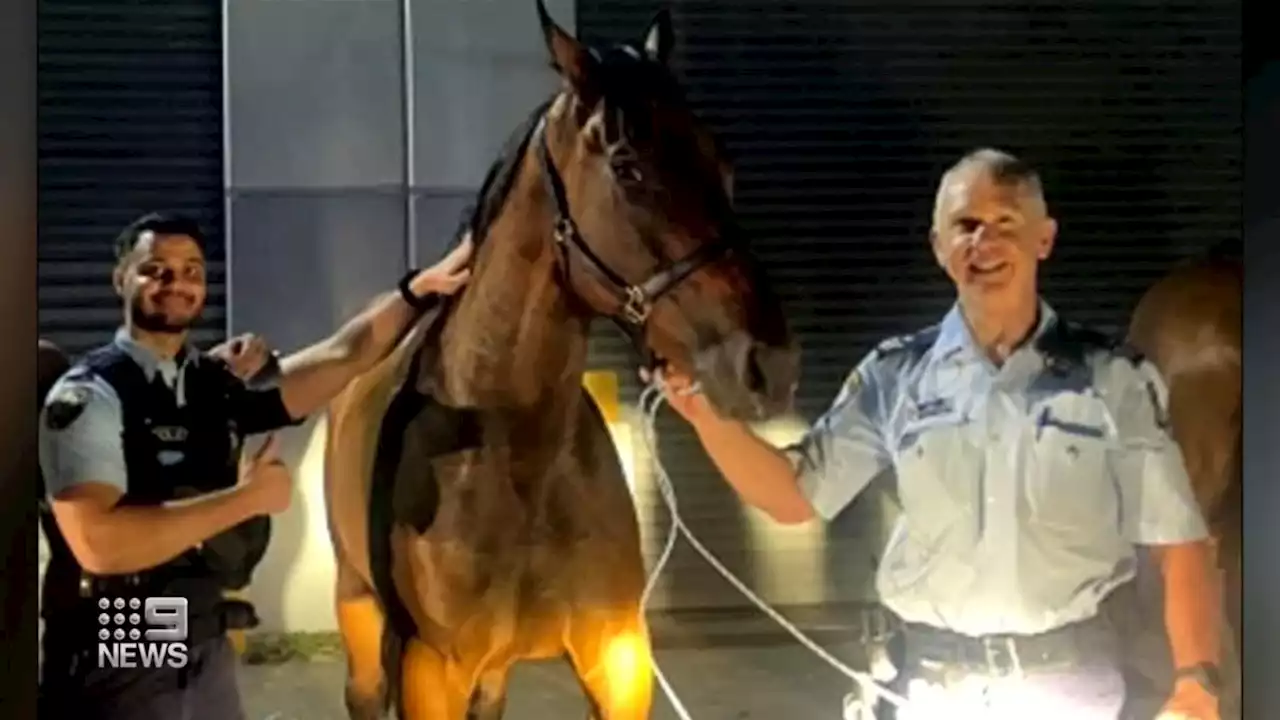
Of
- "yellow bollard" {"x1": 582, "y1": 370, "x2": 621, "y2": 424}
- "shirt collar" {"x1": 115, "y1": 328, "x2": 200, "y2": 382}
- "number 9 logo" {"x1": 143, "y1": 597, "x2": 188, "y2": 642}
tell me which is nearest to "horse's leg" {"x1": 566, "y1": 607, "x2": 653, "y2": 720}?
"yellow bollard" {"x1": 582, "y1": 370, "x2": 621, "y2": 424}

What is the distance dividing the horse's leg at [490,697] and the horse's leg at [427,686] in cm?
2

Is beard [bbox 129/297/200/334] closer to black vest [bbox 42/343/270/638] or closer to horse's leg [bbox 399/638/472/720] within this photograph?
black vest [bbox 42/343/270/638]

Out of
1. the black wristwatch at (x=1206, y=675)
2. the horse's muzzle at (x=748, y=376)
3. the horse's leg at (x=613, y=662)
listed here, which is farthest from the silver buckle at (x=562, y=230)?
the black wristwatch at (x=1206, y=675)

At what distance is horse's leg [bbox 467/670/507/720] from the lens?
1978 mm

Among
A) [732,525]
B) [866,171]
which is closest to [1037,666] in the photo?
[732,525]

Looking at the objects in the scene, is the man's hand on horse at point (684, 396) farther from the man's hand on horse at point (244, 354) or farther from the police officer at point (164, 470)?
the man's hand on horse at point (244, 354)

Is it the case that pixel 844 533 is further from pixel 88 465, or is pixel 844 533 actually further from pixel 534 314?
pixel 88 465

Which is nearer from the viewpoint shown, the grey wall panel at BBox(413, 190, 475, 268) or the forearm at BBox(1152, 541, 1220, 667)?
the grey wall panel at BBox(413, 190, 475, 268)

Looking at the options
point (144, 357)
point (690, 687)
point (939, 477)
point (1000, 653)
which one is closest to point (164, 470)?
point (144, 357)

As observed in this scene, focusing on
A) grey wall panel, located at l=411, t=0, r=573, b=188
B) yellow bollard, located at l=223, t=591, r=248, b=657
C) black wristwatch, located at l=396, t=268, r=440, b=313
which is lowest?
yellow bollard, located at l=223, t=591, r=248, b=657

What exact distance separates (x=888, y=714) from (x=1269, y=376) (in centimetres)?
68

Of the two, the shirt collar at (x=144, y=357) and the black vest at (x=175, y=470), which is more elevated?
the shirt collar at (x=144, y=357)

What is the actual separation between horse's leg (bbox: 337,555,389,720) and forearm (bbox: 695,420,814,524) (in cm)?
45

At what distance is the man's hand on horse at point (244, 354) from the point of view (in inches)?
76.9
